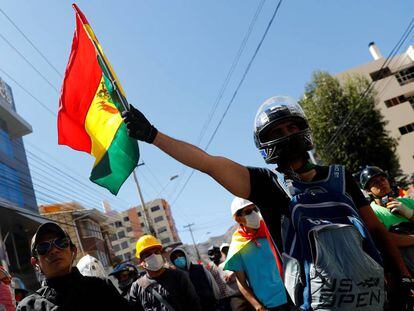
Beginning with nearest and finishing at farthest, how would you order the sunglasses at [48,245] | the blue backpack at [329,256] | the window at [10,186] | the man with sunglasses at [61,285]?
the blue backpack at [329,256], the man with sunglasses at [61,285], the sunglasses at [48,245], the window at [10,186]

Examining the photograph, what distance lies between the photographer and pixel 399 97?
39.5 m

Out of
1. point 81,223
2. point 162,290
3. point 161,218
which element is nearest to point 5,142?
point 81,223

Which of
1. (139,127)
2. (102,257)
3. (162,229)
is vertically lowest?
(139,127)

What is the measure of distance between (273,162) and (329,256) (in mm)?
585

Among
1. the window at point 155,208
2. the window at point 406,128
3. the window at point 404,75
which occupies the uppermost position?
the window at point 155,208

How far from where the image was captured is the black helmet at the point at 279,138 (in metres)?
2.05

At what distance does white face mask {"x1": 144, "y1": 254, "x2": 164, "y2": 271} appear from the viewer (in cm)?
463

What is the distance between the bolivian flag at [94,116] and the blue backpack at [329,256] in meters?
1.50

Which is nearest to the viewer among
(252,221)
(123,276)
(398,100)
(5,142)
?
(252,221)

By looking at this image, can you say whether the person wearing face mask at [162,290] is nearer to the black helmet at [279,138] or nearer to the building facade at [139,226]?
the black helmet at [279,138]

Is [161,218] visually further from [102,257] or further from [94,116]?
[94,116]

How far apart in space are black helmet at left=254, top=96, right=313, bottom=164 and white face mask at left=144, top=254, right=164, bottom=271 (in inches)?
115

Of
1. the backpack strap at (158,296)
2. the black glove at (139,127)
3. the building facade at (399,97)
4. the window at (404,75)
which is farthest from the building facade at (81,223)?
the black glove at (139,127)

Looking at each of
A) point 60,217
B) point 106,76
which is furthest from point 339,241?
point 60,217
